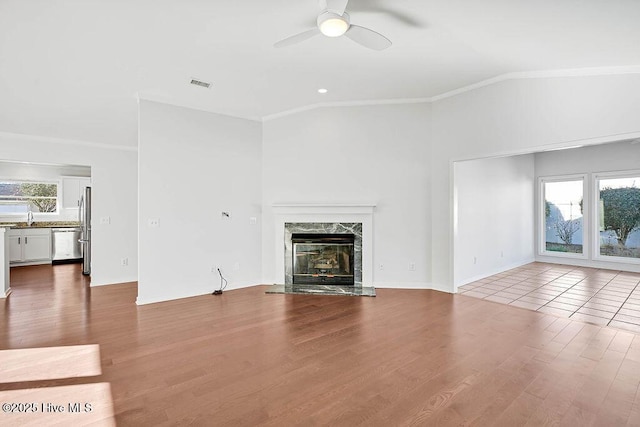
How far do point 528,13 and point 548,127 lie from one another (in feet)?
5.17

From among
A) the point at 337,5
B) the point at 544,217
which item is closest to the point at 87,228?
the point at 337,5

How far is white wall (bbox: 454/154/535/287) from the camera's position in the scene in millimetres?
5074

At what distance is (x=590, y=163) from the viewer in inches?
263

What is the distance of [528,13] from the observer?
2.54m

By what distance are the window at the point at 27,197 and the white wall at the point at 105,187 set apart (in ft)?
9.57

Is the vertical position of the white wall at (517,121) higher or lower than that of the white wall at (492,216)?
higher

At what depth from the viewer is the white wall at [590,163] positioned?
6193 millimetres

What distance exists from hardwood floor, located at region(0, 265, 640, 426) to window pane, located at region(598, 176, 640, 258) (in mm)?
4329

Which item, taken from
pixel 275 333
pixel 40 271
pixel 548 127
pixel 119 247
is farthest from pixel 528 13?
pixel 40 271

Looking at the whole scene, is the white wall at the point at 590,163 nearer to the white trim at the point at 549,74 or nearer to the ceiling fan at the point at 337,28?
the white trim at the point at 549,74

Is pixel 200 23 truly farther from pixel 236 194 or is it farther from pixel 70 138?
pixel 70 138

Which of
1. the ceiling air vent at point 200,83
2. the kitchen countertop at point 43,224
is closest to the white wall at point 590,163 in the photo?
the ceiling air vent at point 200,83

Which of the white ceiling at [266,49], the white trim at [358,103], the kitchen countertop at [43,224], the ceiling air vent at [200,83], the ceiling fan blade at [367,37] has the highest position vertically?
the white trim at [358,103]

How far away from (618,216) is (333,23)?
24.0 ft
